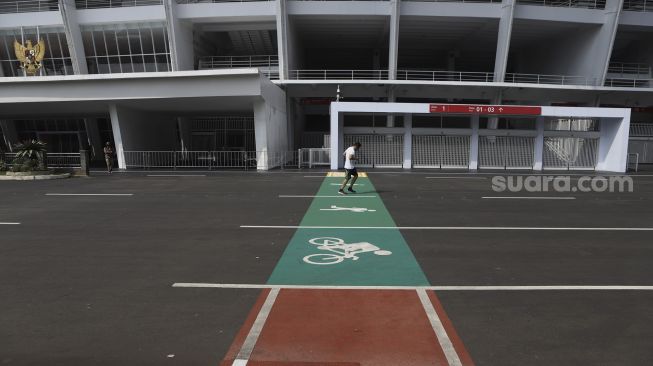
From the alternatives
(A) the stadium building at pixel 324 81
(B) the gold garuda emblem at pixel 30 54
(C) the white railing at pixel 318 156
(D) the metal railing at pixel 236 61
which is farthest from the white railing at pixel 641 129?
(B) the gold garuda emblem at pixel 30 54

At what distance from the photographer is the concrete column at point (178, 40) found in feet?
90.0

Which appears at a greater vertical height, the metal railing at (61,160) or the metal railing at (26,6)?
the metal railing at (26,6)

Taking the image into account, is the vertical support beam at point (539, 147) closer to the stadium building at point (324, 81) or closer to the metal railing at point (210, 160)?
the stadium building at point (324, 81)

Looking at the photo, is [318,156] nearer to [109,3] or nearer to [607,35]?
[109,3]

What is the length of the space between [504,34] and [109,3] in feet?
97.3

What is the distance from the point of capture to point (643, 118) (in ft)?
120

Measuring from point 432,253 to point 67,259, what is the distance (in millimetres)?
5890

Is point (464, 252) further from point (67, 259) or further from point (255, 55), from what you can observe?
point (255, 55)

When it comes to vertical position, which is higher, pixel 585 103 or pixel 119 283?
pixel 585 103

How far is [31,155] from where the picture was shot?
19484mm

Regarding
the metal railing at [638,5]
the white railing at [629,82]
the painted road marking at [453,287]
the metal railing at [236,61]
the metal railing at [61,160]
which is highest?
the metal railing at [638,5]

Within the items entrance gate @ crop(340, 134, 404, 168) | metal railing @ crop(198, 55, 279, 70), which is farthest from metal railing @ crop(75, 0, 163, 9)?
entrance gate @ crop(340, 134, 404, 168)

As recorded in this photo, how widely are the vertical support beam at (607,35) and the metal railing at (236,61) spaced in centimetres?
2410

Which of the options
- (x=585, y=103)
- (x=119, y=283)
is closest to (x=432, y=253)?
(x=119, y=283)
